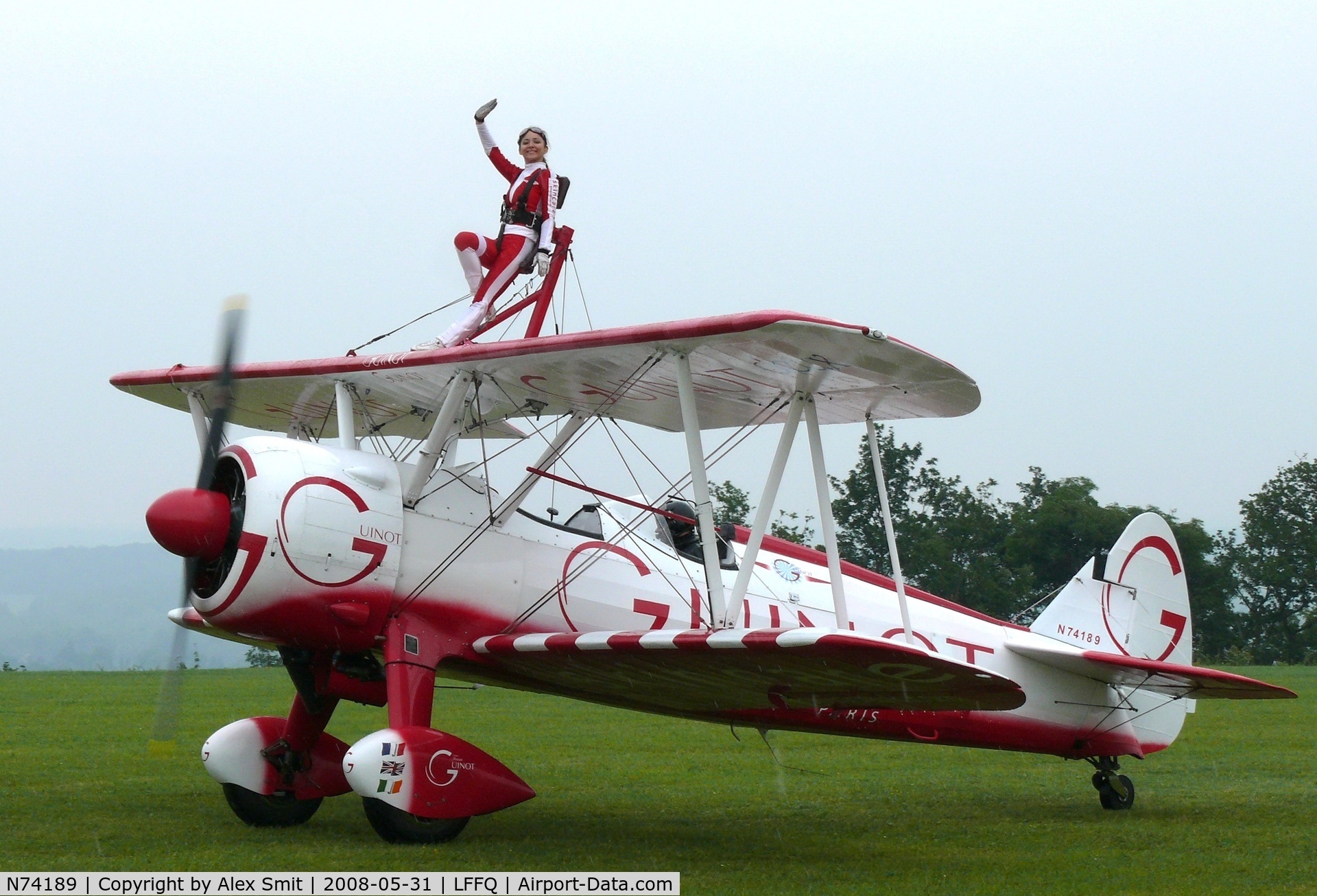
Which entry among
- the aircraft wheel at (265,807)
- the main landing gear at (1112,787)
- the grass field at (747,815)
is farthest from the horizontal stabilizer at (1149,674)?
the aircraft wheel at (265,807)

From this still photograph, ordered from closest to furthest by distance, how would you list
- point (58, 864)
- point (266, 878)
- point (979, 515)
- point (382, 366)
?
point (266, 878), point (58, 864), point (382, 366), point (979, 515)

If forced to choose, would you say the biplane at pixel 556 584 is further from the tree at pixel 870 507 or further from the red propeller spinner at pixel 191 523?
the tree at pixel 870 507

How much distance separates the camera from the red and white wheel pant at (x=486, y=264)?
33.6 ft

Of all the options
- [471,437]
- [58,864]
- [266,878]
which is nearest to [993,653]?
[471,437]

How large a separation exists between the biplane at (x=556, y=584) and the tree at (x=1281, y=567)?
46.2 metres

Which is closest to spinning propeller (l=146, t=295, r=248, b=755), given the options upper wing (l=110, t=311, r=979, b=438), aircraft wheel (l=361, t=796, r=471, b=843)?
upper wing (l=110, t=311, r=979, b=438)

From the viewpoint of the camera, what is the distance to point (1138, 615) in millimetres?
12242

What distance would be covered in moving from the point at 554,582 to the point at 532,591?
18 centimetres

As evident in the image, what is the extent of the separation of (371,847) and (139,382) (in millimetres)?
4501

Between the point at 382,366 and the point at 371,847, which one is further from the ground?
the point at 382,366

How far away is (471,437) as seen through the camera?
A: 10961 millimetres

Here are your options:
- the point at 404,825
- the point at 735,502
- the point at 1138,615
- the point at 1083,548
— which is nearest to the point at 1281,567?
the point at 1083,548

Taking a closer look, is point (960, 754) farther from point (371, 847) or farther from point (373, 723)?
point (371, 847)
